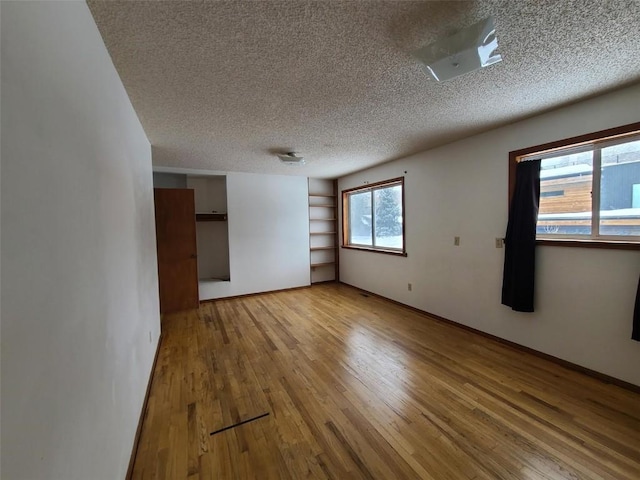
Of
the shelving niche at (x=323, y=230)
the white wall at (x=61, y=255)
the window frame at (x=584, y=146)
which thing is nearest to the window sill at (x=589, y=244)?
the window frame at (x=584, y=146)

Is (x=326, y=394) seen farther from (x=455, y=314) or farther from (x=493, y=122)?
(x=493, y=122)

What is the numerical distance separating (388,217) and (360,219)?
875 millimetres

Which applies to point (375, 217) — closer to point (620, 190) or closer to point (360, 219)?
point (360, 219)

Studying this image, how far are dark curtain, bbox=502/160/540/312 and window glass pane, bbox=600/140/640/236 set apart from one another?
47 centimetres

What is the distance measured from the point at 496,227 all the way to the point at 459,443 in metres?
2.29

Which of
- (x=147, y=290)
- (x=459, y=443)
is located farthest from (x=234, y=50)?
(x=459, y=443)

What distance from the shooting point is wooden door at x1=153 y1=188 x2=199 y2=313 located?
14.0 ft

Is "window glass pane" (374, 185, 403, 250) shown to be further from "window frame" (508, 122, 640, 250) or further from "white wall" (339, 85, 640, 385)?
"window frame" (508, 122, 640, 250)

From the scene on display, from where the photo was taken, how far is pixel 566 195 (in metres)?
2.57

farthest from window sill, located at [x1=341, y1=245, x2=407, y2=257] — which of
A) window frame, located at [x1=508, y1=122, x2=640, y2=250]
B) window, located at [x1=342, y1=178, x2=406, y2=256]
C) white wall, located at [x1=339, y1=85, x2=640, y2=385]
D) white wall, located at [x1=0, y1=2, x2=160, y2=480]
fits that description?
white wall, located at [x1=0, y1=2, x2=160, y2=480]

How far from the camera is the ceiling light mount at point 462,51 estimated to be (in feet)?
4.64

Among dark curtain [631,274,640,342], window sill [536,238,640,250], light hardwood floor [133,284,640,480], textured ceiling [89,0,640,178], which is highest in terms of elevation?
textured ceiling [89,0,640,178]

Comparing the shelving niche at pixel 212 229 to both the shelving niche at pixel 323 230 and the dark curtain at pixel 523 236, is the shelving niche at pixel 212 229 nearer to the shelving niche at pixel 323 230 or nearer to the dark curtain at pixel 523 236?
the shelving niche at pixel 323 230

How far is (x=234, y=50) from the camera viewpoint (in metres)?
1.58
